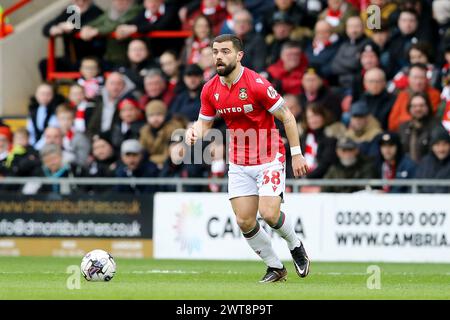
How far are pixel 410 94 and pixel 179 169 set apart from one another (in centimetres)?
389

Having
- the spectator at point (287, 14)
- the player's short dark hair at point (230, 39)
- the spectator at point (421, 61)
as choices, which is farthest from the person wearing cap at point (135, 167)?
the player's short dark hair at point (230, 39)

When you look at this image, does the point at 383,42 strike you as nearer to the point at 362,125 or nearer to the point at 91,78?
the point at 362,125

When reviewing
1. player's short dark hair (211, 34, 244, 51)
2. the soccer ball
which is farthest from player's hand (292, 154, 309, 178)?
the soccer ball

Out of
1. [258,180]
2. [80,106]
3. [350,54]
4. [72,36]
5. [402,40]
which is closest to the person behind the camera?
[258,180]

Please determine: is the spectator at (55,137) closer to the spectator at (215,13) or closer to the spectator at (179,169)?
the spectator at (179,169)

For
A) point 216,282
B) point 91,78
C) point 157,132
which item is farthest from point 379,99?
point 216,282

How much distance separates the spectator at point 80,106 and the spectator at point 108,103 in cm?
11

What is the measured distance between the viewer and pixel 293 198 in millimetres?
20641

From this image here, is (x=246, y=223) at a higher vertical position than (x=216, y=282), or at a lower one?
higher

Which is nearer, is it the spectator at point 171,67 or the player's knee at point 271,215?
the player's knee at point 271,215

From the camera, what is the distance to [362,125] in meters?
20.8

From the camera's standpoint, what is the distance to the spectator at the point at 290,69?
22.1 meters
